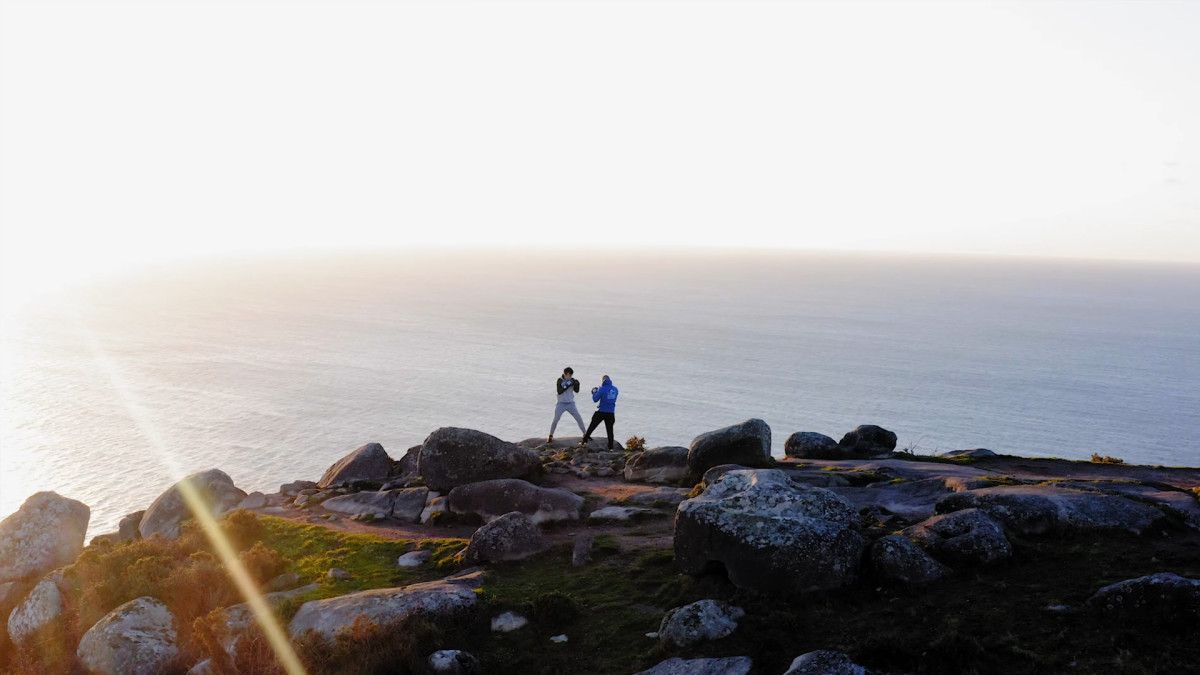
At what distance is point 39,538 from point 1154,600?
30.8 meters

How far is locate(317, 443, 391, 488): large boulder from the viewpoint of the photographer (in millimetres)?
33531

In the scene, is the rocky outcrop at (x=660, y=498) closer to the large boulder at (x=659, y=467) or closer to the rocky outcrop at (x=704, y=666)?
the large boulder at (x=659, y=467)

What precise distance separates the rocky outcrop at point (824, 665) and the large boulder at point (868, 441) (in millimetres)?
20474

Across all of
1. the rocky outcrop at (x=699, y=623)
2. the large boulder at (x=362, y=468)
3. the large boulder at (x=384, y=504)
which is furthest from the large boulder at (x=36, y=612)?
the rocky outcrop at (x=699, y=623)

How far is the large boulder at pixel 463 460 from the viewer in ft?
95.1

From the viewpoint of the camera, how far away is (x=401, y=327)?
635 ft

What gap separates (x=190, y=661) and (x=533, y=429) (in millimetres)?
88480

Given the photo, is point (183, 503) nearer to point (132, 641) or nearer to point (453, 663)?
point (132, 641)

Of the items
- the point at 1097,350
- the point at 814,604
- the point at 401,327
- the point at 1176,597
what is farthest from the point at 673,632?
the point at 1097,350

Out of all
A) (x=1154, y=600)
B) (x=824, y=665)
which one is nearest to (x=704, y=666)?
(x=824, y=665)

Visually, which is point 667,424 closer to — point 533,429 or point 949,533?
point 533,429

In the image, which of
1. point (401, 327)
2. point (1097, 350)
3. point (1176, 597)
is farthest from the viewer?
point (401, 327)

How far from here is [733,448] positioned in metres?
28.7

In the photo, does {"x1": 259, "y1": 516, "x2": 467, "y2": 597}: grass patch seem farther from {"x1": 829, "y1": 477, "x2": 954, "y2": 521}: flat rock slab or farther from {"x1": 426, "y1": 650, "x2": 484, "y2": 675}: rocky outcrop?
{"x1": 829, "y1": 477, "x2": 954, "y2": 521}: flat rock slab
